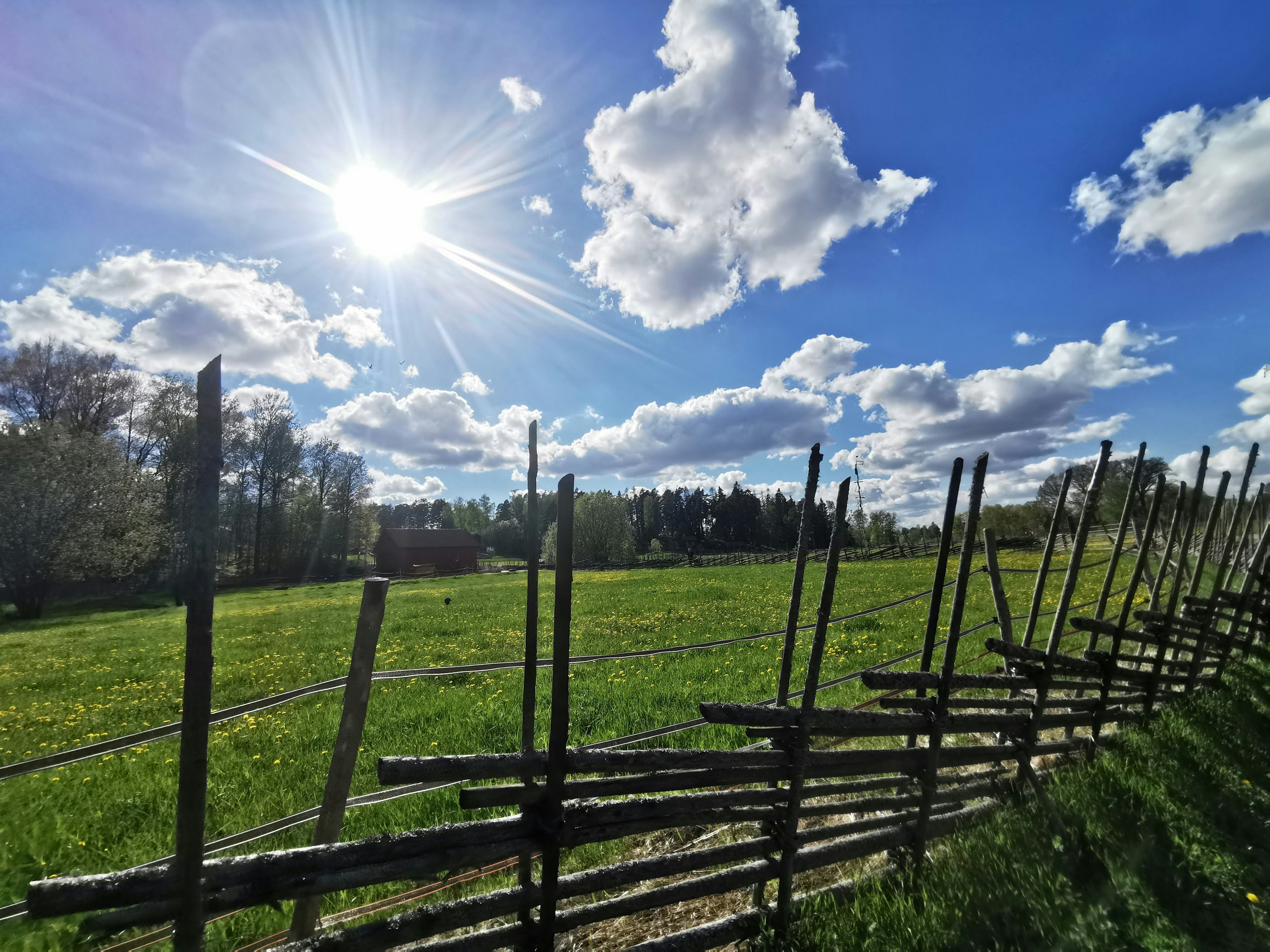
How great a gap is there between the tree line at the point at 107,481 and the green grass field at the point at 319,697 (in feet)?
20.6

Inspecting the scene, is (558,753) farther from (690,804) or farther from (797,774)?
(797,774)

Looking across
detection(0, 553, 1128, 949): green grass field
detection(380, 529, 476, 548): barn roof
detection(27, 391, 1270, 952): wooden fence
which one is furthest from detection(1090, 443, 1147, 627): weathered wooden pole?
Answer: detection(380, 529, 476, 548): barn roof

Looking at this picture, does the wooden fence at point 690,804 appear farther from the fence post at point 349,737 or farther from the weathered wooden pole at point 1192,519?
the weathered wooden pole at point 1192,519

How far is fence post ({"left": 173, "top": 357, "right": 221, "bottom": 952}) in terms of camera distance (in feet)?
5.35

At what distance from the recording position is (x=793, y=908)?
3.00 m

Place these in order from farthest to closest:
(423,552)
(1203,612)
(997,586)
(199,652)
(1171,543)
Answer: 1. (423,552)
2. (1203,612)
3. (1171,543)
4. (997,586)
5. (199,652)

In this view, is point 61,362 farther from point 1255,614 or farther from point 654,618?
point 1255,614

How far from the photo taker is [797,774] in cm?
301

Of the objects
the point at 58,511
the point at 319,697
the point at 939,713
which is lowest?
the point at 58,511

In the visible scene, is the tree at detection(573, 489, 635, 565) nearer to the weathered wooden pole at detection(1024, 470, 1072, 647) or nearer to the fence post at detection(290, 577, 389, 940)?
the weathered wooden pole at detection(1024, 470, 1072, 647)

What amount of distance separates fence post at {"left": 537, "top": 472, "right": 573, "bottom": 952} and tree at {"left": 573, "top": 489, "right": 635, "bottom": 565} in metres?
51.6

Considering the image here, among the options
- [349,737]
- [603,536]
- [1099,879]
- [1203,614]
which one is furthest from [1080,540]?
[603,536]

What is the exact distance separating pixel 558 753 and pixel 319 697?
797 cm

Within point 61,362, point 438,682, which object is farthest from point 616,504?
point 438,682
